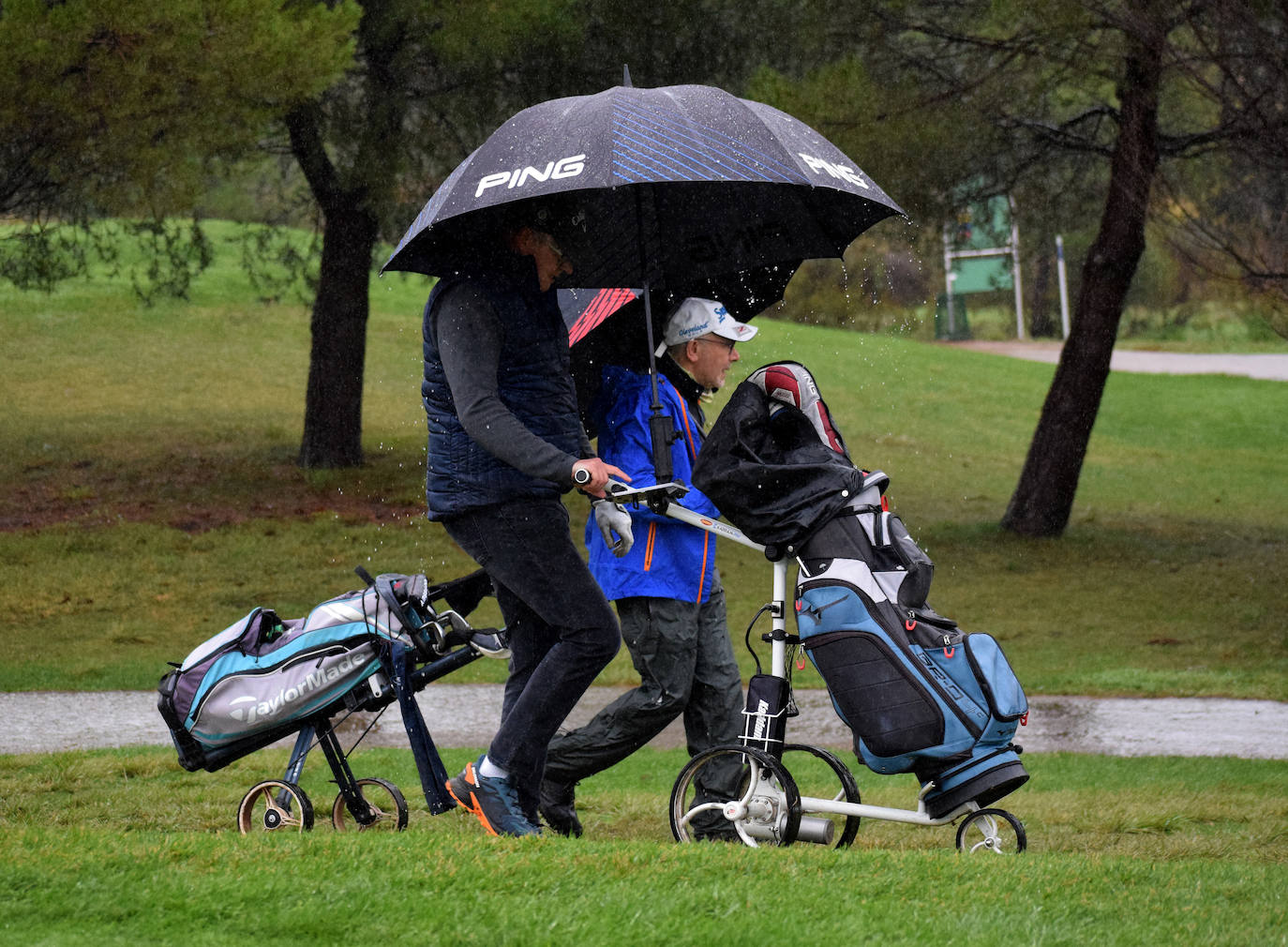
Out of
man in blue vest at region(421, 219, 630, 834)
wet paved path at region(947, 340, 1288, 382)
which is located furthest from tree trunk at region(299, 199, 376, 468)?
wet paved path at region(947, 340, 1288, 382)

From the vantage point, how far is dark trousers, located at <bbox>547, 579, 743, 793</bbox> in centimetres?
495

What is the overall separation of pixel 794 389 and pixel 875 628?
2.57ft

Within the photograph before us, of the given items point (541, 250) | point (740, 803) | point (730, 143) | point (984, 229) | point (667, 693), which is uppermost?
point (984, 229)

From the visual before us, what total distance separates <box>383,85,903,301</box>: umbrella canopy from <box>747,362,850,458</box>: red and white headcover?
0.56 meters

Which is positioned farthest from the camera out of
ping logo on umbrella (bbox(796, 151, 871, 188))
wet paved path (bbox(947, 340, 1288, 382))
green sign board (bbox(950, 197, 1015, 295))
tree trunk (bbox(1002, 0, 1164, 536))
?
wet paved path (bbox(947, 340, 1288, 382))

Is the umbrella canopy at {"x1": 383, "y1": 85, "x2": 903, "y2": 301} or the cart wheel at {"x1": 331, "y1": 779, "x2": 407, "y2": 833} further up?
the umbrella canopy at {"x1": 383, "y1": 85, "x2": 903, "y2": 301}

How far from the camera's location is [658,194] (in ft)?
17.7

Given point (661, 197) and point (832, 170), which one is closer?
point (832, 170)

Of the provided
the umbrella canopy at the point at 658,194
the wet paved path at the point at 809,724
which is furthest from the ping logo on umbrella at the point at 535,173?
the wet paved path at the point at 809,724

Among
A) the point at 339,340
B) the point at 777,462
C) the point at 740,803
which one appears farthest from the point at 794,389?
the point at 339,340

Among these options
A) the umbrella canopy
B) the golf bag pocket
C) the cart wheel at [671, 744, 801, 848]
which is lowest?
the cart wheel at [671, 744, 801, 848]

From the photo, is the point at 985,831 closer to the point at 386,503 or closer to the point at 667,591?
the point at 667,591

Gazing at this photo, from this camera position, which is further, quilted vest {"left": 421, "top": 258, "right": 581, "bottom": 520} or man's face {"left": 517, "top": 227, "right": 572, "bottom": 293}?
man's face {"left": 517, "top": 227, "right": 572, "bottom": 293}

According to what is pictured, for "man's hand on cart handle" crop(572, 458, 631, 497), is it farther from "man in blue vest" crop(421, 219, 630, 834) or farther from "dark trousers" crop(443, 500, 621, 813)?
"dark trousers" crop(443, 500, 621, 813)
